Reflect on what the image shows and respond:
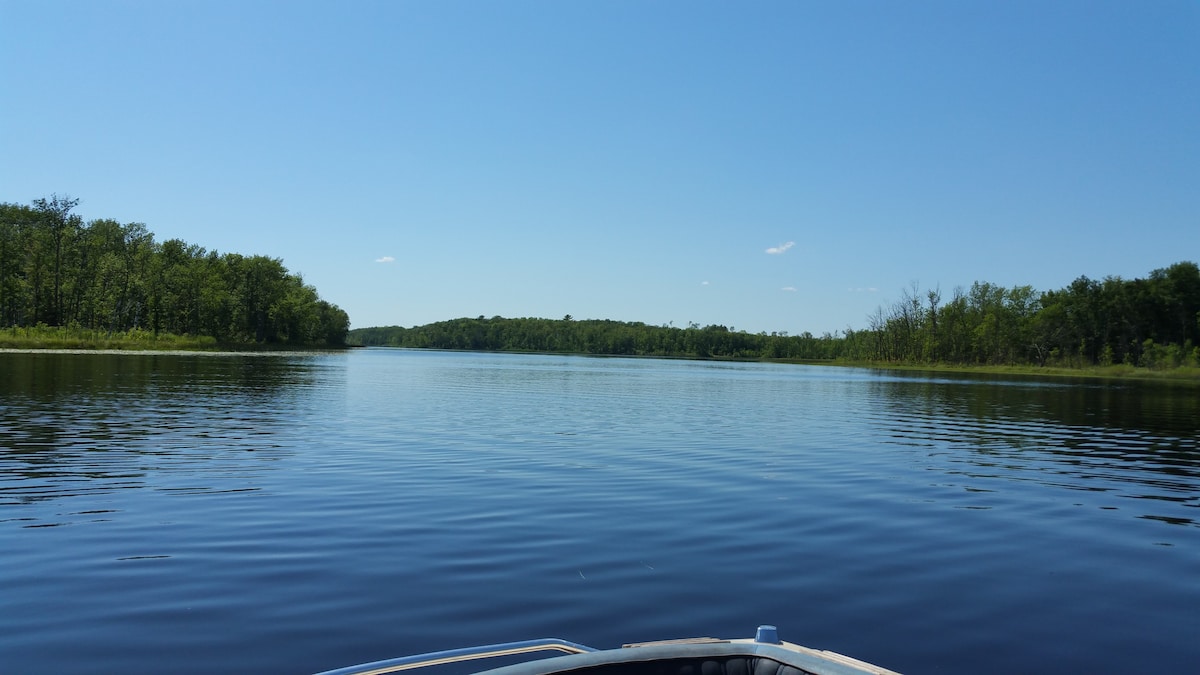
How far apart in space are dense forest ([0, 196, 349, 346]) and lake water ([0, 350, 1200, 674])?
9403 cm

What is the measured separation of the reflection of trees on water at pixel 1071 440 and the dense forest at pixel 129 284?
103 metres

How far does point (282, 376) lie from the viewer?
5625 centimetres

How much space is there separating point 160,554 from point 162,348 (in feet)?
357

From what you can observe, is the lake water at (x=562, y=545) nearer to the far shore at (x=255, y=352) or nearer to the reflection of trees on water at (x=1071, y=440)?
the reflection of trees on water at (x=1071, y=440)

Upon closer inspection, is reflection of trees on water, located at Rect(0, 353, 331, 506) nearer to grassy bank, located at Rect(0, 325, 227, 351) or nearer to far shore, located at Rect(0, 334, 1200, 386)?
far shore, located at Rect(0, 334, 1200, 386)

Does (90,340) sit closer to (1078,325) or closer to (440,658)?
(440,658)

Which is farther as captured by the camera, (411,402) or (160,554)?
(411,402)

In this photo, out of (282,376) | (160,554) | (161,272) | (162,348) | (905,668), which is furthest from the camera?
(161,272)

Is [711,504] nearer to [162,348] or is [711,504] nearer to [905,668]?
[905,668]

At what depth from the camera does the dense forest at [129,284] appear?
104 meters

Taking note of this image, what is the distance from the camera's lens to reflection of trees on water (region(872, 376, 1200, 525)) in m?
21.2

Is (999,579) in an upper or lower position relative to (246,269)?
lower

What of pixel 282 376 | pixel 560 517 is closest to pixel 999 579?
pixel 560 517

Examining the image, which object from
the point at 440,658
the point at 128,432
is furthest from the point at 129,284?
the point at 440,658
